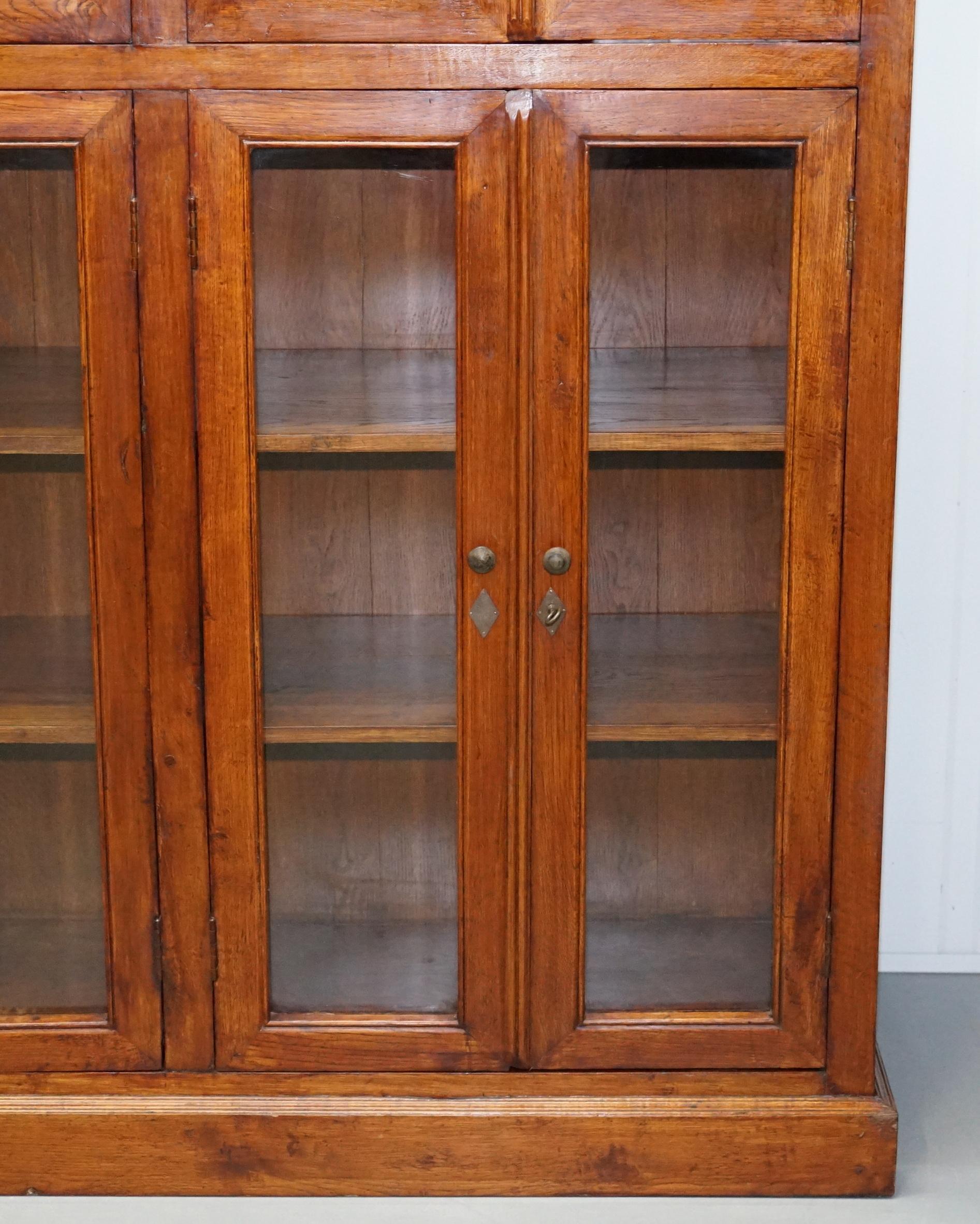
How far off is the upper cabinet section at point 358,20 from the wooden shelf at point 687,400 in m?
0.37

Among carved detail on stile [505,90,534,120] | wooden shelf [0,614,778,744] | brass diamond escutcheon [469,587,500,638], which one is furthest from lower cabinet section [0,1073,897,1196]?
carved detail on stile [505,90,534,120]

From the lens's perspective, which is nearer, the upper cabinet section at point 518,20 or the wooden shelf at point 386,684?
the upper cabinet section at point 518,20

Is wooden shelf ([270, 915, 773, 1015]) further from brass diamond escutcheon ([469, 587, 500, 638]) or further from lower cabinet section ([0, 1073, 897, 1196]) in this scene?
brass diamond escutcheon ([469, 587, 500, 638])

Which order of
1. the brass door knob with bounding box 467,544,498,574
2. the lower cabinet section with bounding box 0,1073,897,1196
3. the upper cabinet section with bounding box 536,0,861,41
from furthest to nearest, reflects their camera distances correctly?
the lower cabinet section with bounding box 0,1073,897,1196, the brass door knob with bounding box 467,544,498,574, the upper cabinet section with bounding box 536,0,861,41

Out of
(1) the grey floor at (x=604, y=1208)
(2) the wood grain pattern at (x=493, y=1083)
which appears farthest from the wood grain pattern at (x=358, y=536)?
(1) the grey floor at (x=604, y=1208)

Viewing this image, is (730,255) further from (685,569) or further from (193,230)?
(193,230)

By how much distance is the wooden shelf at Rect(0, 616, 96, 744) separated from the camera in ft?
5.88

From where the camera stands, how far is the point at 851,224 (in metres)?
1.68

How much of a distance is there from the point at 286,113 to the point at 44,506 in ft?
1.72

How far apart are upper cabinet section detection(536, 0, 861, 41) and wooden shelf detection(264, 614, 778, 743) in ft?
2.12

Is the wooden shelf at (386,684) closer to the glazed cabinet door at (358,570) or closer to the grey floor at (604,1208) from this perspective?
the glazed cabinet door at (358,570)

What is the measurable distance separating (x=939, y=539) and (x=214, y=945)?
4.15 ft

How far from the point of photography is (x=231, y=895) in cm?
182

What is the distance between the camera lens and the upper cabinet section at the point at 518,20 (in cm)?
165
